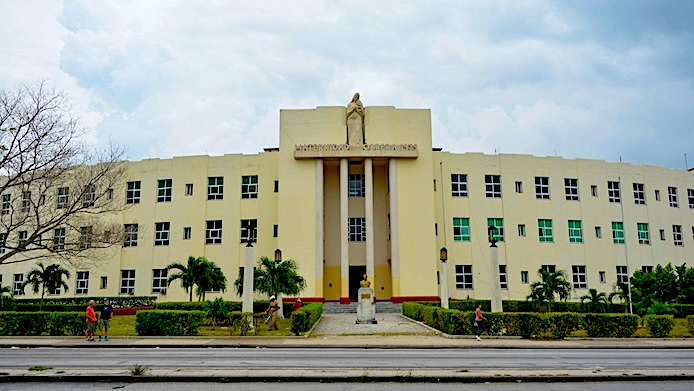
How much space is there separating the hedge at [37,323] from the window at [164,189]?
20385 millimetres

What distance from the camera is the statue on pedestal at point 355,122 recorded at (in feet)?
134

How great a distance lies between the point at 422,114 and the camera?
41.5 meters

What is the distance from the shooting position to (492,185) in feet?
138

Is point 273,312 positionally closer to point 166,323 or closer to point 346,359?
point 166,323

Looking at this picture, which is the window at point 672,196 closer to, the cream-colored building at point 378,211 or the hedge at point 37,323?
the cream-colored building at point 378,211

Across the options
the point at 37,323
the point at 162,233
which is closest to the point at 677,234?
the point at 162,233

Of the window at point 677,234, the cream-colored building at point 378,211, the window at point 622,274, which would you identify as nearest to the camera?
the cream-colored building at point 378,211

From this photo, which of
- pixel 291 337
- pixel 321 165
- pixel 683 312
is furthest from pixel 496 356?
pixel 321 165

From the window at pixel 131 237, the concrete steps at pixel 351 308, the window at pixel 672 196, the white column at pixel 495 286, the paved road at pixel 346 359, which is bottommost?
the paved road at pixel 346 359

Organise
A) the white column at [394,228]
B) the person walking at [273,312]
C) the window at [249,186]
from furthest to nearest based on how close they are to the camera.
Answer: the window at [249,186] → the white column at [394,228] → the person walking at [273,312]

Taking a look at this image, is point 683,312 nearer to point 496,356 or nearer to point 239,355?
point 496,356

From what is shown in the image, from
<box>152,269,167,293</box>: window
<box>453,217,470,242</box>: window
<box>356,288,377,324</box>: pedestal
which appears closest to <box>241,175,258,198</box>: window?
<box>152,269,167,293</box>: window

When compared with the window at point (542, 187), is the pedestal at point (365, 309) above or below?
below

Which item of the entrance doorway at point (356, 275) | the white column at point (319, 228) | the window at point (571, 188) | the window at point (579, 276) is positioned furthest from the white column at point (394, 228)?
the window at point (579, 276)
